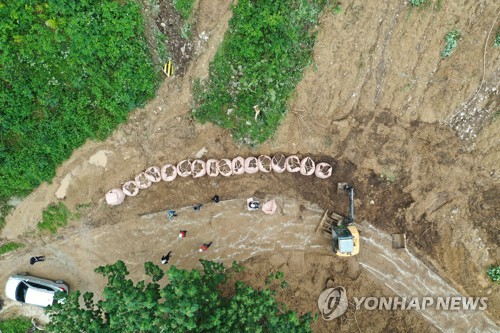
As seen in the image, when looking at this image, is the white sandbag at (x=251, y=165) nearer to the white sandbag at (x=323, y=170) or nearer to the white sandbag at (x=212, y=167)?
the white sandbag at (x=212, y=167)

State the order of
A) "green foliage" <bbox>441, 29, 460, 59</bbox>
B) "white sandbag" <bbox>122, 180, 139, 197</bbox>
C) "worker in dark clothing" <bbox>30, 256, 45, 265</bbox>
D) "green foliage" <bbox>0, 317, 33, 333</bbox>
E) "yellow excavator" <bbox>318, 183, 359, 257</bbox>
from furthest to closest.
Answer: "green foliage" <bbox>0, 317, 33, 333</bbox>, "worker in dark clothing" <bbox>30, 256, 45, 265</bbox>, "white sandbag" <bbox>122, 180, 139, 197</bbox>, "yellow excavator" <bbox>318, 183, 359, 257</bbox>, "green foliage" <bbox>441, 29, 460, 59</bbox>

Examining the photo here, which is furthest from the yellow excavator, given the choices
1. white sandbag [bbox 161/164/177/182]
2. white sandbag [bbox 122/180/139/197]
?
white sandbag [bbox 122/180/139/197]

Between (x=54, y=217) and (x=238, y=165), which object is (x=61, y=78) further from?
(x=238, y=165)

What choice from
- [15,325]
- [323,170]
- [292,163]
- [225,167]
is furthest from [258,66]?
[15,325]

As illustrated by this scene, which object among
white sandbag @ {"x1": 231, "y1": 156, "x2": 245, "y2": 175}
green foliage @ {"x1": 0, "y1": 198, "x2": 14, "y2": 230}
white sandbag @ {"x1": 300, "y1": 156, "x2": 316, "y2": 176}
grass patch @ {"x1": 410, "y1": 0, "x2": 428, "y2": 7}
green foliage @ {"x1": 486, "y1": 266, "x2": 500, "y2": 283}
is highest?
grass patch @ {"x1": 410, "y1": 0, "x2": 428, "y2": 7}

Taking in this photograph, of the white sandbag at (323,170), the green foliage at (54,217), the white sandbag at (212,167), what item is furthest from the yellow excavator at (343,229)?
the green foliage at (54,217)

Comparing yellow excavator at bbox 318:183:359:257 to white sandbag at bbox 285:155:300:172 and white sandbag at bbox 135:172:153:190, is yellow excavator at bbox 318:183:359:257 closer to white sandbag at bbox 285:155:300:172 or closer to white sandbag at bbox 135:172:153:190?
white sandbag at bbox 285:155:300:172
